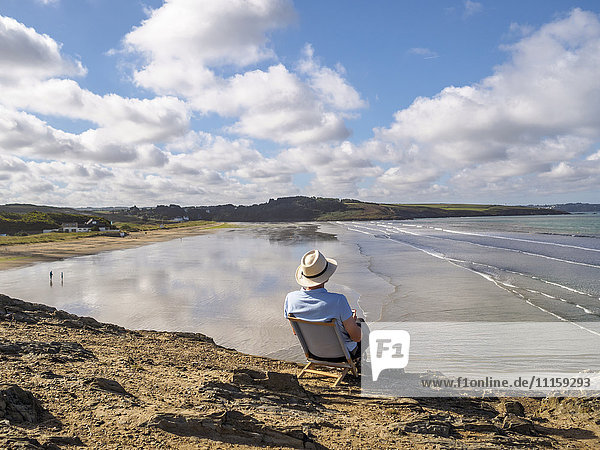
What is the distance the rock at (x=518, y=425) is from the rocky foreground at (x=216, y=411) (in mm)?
12

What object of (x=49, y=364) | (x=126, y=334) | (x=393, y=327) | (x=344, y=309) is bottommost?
(x=393, y=327)

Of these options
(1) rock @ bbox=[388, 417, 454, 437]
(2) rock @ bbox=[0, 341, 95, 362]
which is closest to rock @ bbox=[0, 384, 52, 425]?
(2) rock @ bbox=[0, 341, 95, 362]

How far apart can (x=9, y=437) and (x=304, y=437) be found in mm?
2134

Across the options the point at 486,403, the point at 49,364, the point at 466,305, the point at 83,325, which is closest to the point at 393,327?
the point at 466,305

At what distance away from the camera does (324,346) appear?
17.4 ft

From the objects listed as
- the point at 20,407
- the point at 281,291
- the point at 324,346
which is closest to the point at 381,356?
the point at 324,346

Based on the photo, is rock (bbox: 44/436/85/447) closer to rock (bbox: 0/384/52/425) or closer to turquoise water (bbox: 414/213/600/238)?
rock (bbox: 0/384/52/425)

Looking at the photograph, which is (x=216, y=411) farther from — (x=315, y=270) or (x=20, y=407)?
(x=315, y=270)

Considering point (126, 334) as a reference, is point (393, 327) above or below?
below

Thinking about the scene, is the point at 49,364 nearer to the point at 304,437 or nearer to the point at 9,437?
the point at 9,437

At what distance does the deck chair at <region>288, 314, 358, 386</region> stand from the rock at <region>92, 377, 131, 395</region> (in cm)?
205

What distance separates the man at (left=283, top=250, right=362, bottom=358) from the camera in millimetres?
4973

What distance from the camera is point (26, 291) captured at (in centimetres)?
1759

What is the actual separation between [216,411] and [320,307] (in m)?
1.82
